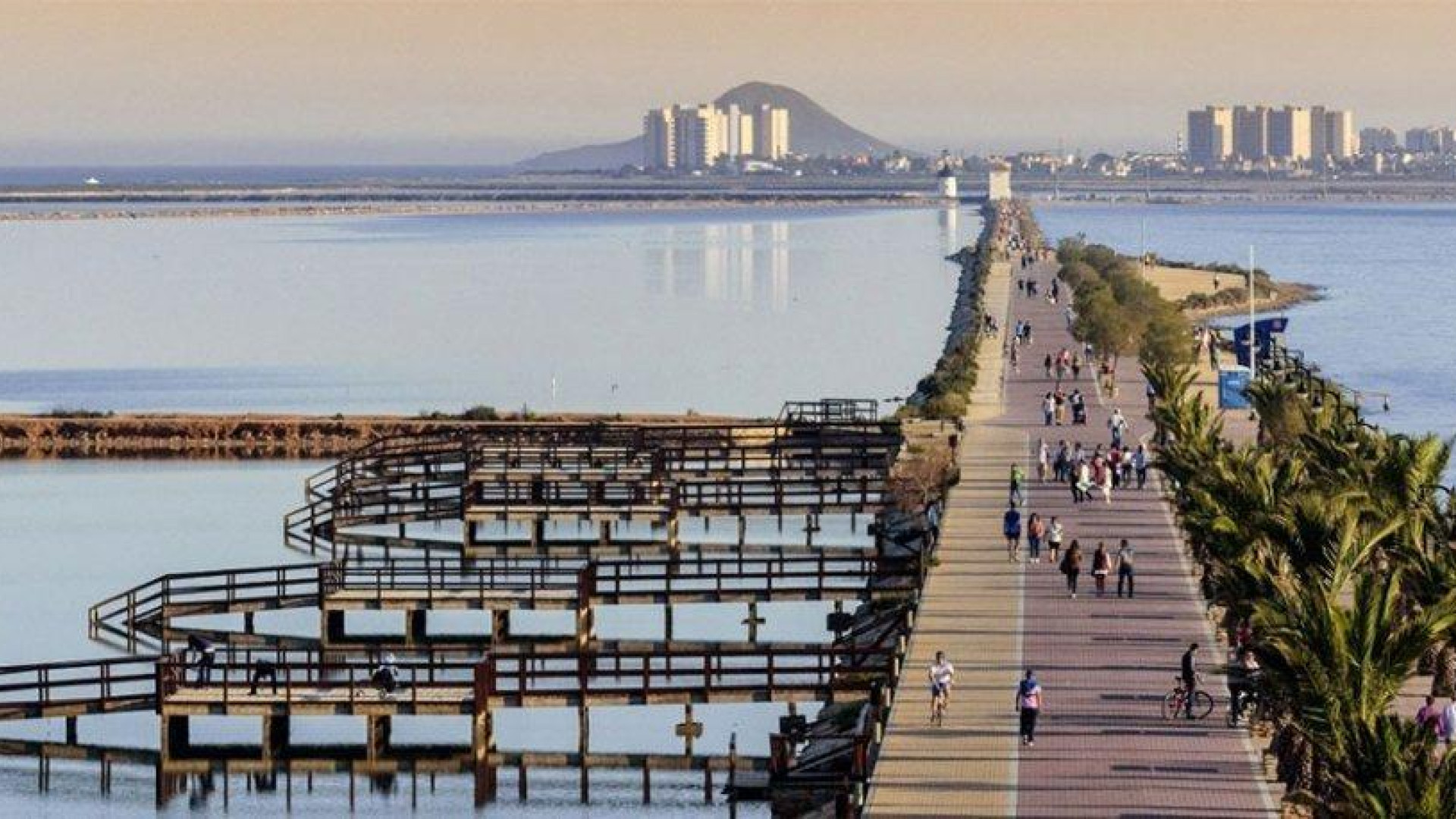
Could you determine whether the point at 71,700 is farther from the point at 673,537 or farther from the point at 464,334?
the point at 464,334

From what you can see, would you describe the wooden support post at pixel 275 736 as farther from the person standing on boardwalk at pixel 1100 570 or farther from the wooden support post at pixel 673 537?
the wooden support post at pixel 673 537

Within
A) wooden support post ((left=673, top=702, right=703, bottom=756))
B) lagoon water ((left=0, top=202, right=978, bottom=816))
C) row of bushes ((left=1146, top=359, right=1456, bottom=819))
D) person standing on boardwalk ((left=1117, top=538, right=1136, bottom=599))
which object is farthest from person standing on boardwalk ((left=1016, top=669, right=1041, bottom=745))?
person standing on boardwalk ((left=1117, top=538, right=1136, bottom=599))

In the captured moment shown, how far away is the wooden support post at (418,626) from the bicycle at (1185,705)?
13712 mm

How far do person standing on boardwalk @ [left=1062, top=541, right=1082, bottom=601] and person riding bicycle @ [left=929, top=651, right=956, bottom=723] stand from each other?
302 inches

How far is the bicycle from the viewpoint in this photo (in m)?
31.4

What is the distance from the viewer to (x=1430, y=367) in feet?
344

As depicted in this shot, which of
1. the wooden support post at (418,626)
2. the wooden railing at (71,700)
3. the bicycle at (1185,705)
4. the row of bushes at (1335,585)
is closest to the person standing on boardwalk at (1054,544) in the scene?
the row of bushes at (1335,585)

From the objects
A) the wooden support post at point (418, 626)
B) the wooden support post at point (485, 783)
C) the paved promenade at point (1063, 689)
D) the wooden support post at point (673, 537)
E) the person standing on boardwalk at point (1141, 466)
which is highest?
the person standing on boardwalk at point (1141, 466)

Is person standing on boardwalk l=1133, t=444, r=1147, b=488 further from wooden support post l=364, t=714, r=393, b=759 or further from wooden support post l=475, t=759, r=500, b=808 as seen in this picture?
wooden support post l=475, t=759, r=500, b=808

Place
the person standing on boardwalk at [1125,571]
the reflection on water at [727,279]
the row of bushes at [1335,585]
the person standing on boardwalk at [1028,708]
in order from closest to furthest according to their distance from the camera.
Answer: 1. the row of bushes at [1335,585]
2. the person standing on boardwalk at [1028,708]
3. the person standing on boardwalk at [1125,571]
4. the reflection on water at [727,279]

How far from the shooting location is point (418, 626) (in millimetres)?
43781

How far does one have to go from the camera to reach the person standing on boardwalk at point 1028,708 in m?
30.2

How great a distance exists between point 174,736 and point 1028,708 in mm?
10439

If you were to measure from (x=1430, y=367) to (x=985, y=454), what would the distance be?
Result: 164 ft
